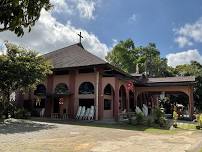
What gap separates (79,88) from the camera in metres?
27.4

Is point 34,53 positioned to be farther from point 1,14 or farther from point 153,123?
point 1,14

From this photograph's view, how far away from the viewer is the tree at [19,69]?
22.5 meters

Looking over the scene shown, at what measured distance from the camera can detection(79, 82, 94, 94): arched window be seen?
26719mm

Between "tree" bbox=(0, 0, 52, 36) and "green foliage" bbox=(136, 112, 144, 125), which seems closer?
"tree" bbox=(0, 0, 52, 36)

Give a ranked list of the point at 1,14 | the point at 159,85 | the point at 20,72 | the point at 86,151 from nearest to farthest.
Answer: the point at 1,14 → the point at 86,151 → the point at 20,72 → the point at 159,85

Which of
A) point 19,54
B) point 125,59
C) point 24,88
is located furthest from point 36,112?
point 125,59

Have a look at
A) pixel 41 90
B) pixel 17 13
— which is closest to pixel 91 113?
pixel 41 90

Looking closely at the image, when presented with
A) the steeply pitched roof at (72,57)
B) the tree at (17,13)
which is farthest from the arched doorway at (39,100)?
the tree at (17,13)

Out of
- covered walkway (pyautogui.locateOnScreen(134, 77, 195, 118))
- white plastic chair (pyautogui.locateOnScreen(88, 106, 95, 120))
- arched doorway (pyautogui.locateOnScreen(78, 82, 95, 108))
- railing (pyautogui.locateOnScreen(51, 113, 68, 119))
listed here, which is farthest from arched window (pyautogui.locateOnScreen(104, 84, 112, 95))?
covered walkway (pyautogui.locateOnScreen(134, 77, 195, 118))

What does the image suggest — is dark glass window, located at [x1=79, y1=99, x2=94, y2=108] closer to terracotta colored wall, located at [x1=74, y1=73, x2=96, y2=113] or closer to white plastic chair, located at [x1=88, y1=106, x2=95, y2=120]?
terracotta colored wall, located at [x1=74, y1=73, x2=96, y2=113]

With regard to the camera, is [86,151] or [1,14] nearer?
[1,14]

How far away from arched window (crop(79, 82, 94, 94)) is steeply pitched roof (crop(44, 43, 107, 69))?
2115mm

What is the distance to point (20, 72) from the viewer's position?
890 inches

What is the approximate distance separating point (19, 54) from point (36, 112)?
742 centimetres
